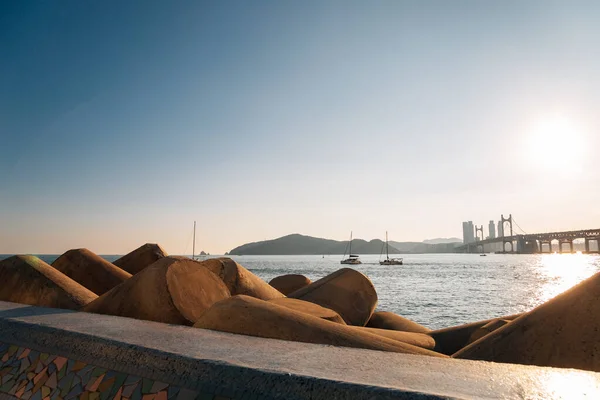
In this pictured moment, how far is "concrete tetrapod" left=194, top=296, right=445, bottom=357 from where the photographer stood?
313 cm

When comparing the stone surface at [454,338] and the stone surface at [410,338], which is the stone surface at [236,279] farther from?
the stone surface at [454,338]

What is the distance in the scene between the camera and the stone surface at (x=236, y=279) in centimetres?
618

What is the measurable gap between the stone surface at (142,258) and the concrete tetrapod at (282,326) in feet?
14.6

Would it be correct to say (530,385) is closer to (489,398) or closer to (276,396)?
(489,398)

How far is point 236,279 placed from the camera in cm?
625

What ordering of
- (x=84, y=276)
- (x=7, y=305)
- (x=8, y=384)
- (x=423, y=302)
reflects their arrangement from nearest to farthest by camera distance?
(x=8, y=384) < (x=7, y=305) < (x=84, y=276) < (x=423, y=302)

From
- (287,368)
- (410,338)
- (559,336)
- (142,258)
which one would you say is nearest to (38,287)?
(142,258)

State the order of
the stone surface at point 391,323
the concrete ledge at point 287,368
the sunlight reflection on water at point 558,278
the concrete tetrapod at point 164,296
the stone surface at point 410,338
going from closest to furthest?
the concrete ledge at point 287,368 → the concrete tetrapod at point 164,296 → the stone surface at point 410,338 → the stone surface at point 391,323 → the sunlight reflection on water at point 558,278

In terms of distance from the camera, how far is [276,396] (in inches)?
69.6

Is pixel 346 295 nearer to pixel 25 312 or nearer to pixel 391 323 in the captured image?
pixel 391 323

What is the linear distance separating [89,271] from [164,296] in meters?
3.12

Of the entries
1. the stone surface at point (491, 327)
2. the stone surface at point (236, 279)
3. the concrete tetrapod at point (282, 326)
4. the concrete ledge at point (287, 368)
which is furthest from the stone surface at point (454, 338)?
the concrete ledge at point (287, 368)

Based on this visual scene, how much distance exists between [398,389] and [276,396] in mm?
489

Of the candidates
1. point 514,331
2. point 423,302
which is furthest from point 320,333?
point 423,302
